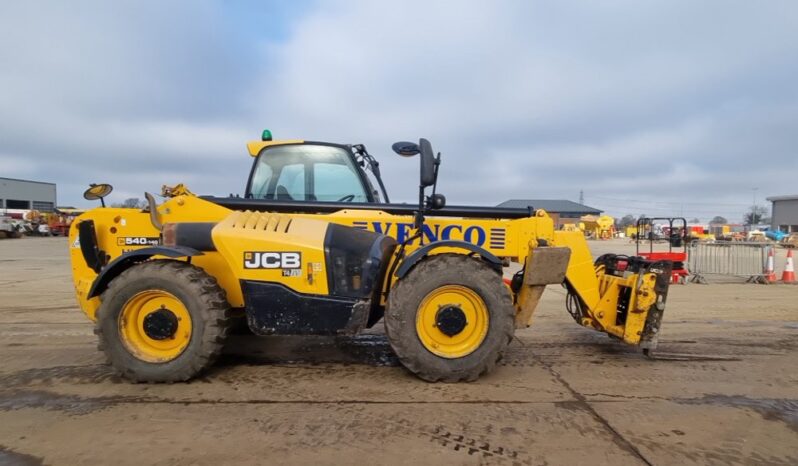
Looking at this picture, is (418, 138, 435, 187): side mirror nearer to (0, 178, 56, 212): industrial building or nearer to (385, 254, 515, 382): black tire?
(385, 254, 515, 382): black tire

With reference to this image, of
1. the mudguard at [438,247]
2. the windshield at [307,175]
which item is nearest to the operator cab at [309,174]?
the windshield at [307,175]

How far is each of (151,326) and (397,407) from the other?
2.05 m

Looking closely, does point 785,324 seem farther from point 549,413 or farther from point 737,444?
point 549,413

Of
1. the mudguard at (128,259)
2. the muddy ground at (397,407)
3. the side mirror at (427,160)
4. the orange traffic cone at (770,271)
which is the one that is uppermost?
the side mirror at (427,160)

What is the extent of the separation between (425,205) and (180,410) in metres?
2.52

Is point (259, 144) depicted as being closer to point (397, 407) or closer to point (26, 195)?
point (397, 407)

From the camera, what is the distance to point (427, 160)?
3703 millimetres

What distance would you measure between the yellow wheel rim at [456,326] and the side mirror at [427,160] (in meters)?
0.92

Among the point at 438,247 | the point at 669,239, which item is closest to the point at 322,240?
the point at 438,247

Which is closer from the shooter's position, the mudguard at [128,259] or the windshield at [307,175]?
the mudguard at [128,259]

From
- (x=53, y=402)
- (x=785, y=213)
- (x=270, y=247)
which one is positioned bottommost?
(x=53, y=402)

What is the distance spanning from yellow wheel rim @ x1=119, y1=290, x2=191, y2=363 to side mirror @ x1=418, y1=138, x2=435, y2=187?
219 centimetres

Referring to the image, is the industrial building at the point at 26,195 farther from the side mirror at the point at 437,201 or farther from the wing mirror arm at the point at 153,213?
the side mirror at the point at 437,201

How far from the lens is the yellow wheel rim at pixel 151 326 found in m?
3.81
